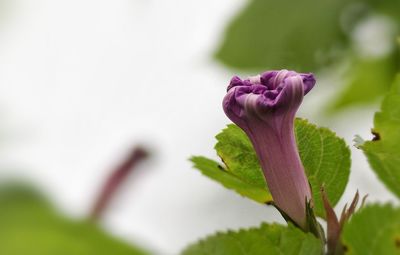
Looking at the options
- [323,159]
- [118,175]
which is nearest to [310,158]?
[323,159]

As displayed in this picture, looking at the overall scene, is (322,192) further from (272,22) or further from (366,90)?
(366,90)

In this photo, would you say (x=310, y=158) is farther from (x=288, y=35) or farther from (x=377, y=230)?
(x=288, y=35)

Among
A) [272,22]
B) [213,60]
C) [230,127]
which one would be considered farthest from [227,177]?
[213,60]

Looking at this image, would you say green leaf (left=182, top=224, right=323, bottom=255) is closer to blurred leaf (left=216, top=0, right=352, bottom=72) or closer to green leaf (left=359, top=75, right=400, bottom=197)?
green leaf (left=359, top=75, right=400, bottom=197)

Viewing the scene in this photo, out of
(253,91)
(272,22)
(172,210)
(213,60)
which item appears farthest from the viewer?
(172,210)

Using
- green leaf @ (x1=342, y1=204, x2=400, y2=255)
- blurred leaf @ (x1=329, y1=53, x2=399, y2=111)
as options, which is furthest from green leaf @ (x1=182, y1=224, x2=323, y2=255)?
blurred leaf @ (x1=329, y1=53, x2=399, y2=111)

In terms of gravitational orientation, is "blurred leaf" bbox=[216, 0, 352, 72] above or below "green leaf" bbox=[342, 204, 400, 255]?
above
